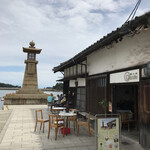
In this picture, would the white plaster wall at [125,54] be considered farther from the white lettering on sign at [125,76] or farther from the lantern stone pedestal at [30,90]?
the lantern stone pedestal at [30,90]

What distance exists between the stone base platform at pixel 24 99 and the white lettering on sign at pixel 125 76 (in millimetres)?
15295

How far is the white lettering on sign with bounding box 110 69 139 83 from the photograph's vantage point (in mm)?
4904

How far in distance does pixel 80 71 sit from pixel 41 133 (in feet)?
15.5

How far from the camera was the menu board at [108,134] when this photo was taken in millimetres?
3805

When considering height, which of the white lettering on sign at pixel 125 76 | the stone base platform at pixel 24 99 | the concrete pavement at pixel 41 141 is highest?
the white lettering on sign at pixel 125 76

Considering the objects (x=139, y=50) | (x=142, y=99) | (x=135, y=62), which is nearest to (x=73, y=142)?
(x=142, y=99)

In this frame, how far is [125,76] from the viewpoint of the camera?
5.38 metres

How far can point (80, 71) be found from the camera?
991 centimetres

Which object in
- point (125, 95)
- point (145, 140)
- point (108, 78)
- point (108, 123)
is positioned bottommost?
point (145, 140)

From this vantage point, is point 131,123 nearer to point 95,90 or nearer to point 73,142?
point 95,90

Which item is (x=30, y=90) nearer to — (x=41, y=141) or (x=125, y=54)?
(x=41, y=141)

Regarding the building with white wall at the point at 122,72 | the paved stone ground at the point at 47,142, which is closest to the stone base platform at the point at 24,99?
the building with white wall at the point at 122,72

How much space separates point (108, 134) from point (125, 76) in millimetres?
2325

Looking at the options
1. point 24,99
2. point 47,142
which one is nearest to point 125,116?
point 47,142
